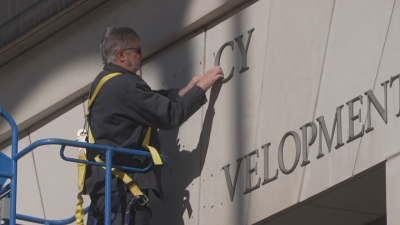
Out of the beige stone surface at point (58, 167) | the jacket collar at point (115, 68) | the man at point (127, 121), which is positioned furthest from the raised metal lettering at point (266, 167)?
the beige stone surface at point (58, 167)

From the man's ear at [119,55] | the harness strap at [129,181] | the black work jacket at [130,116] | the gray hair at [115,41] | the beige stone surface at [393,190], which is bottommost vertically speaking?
the beige stone surface at [393,190]

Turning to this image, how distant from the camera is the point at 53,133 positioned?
304 inches

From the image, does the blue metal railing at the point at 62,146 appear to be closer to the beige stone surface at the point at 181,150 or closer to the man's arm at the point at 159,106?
the man's arm at the point at 159,106

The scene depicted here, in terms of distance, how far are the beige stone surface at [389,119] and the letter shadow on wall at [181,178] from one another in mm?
1443

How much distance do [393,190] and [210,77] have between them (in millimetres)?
1724

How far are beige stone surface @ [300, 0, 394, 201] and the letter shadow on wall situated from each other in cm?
103

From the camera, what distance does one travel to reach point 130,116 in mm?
6113

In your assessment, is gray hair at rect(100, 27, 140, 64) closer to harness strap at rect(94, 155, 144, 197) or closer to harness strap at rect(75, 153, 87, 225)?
harness strap at rect(75, 153, 87, 225)

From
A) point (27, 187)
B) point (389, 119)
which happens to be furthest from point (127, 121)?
point (27, 187)

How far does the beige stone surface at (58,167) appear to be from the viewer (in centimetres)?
750

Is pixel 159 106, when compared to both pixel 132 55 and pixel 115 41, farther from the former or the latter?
pixel 115 41

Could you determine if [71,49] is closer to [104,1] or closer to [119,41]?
[104,1]

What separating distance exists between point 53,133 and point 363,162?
3.22 meters

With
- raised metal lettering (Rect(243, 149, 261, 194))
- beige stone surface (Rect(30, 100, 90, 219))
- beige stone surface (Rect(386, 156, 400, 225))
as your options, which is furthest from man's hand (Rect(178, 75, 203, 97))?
beige stone surface (Rect(386, 156, 400, 225))
